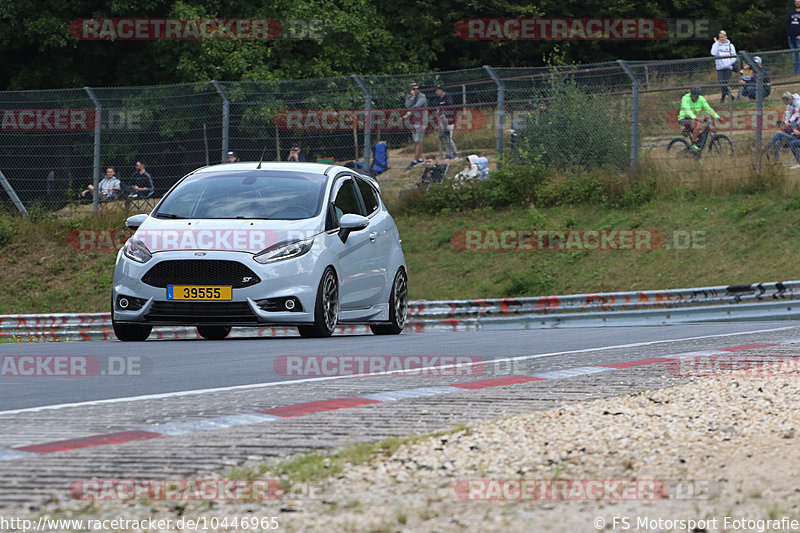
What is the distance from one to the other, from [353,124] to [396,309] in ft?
38.4

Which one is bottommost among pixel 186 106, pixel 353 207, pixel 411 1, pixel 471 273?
pixel 471 273

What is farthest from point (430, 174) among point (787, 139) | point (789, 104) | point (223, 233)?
point (223, 233)

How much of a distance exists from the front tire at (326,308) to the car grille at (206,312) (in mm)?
662

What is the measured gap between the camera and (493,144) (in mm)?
26250

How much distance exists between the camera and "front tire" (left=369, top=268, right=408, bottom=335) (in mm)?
14477

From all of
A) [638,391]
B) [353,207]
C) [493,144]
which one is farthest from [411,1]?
[638,391]

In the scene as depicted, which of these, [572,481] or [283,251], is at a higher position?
[283,251]

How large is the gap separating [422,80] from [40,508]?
2141cm

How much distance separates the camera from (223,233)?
12.4 m

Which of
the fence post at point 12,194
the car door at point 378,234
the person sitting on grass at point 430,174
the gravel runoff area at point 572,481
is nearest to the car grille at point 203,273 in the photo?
the car door at point 378,234

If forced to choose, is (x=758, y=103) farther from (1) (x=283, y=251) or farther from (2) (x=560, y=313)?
(1) (x=283, y=251)

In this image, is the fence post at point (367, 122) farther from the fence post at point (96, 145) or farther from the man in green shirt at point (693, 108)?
the man in green shirt at point (693, 108)

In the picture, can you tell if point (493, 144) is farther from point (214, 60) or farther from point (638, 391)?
point (638, 391)

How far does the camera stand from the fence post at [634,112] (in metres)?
24.2
